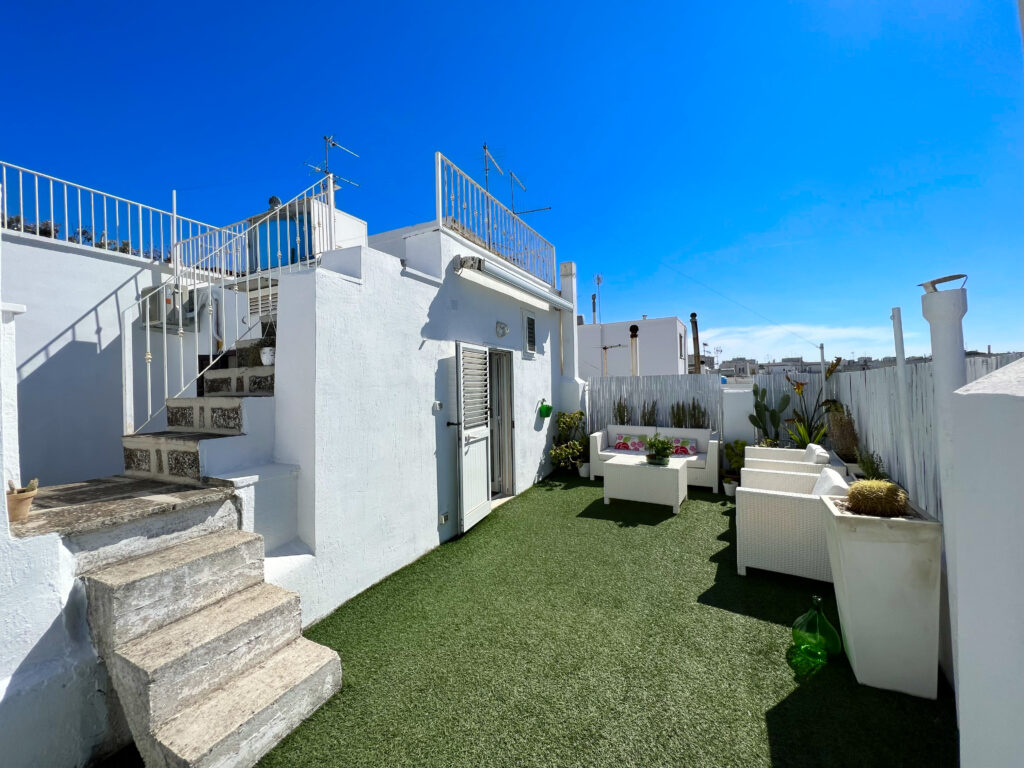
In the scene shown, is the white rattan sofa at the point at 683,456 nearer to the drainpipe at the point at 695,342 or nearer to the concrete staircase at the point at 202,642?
the concrete staircase at the point at 202,642

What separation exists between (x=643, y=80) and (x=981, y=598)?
639 centimetres

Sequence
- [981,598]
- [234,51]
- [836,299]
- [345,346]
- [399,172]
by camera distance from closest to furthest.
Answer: [981,598], [345,346], [234,51], [399,172], [836,299]

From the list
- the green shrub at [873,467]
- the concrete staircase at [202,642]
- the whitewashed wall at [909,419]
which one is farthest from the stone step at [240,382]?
the green shrub at [873,467]

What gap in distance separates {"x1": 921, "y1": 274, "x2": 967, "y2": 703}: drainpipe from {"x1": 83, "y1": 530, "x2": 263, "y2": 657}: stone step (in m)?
3.81

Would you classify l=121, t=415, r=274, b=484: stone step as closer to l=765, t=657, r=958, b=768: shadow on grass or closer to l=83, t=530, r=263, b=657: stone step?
l=83, t=530, r=263, b=657: stone step

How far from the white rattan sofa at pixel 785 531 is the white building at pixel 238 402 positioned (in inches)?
110

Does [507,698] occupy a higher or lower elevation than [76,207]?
lower

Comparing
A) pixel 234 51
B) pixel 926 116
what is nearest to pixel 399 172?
pixel 234 51

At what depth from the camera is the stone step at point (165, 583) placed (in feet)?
6.01

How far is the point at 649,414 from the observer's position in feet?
25.7

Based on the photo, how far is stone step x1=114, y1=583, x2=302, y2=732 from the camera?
1.69 metres

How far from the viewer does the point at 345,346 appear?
3.26 meters

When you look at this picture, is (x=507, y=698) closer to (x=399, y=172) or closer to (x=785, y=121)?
(x=399, y=172)

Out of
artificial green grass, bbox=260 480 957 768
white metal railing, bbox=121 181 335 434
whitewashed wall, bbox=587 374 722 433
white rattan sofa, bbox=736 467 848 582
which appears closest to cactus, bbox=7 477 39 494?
artificial green grass, bbox=260 480 957 768
